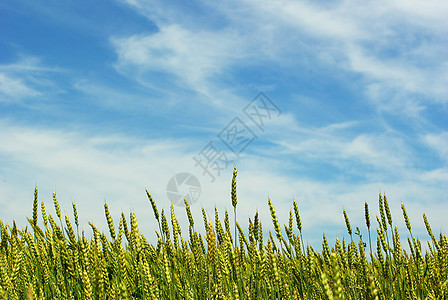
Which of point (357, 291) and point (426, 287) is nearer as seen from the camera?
point (426, 287)

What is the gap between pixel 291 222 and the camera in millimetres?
2695

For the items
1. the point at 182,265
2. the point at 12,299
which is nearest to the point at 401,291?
the point at 182,265

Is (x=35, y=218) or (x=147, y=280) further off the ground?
(x=35, y=218)

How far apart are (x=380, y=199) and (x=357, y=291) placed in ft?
2.68

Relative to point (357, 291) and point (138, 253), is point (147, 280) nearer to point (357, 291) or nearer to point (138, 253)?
point (138, 253)

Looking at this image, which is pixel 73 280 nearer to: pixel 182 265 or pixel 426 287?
pixel 182 265

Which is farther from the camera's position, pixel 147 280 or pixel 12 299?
pixel 12 299

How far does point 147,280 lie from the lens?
1.87 meters

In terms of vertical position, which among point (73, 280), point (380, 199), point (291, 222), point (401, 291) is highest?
point (380, 199)

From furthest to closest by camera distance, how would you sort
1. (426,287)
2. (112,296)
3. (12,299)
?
(426,287) < (12,299) < (112,296)

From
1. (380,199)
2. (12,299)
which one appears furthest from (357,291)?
(12,299)

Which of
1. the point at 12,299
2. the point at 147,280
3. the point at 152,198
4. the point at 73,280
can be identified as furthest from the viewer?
the point at 152,198

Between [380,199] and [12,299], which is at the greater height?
[380,199]

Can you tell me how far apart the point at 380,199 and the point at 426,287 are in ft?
2.66
